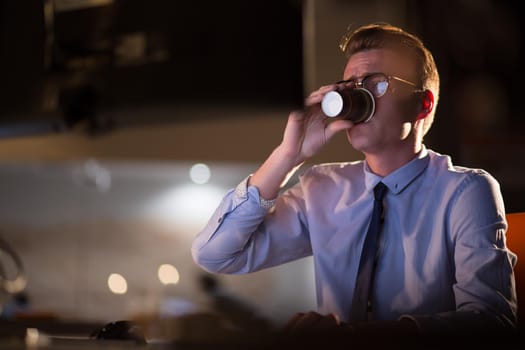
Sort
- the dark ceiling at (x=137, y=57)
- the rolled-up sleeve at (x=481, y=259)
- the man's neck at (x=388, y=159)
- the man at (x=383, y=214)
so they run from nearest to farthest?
the dark ceiling at (x=137, y=57) → the rolled-up sleeve at (x=481, y=259) → the man at (x=383, y=214) → the man's neck at (x=388, y=159)

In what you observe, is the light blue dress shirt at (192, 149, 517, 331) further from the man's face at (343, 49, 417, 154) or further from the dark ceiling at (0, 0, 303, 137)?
the dark ceiling at (0, 0, 303, 137)

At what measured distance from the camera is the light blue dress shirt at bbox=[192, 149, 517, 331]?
109cm

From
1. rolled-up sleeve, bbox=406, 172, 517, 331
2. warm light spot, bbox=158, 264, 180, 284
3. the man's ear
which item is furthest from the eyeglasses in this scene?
warm light spot, bbox=158, 264, 180, 284

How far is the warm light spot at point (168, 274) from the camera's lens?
3176 mm

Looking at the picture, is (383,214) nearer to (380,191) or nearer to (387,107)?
(380,191)

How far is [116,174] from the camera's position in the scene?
10.5 ft

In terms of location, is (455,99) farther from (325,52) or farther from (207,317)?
(207,317)

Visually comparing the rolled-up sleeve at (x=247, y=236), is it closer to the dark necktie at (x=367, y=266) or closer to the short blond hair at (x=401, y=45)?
the dark necktie at (x=367, y=266)

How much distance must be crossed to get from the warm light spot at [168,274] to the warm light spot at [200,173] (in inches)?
16.5

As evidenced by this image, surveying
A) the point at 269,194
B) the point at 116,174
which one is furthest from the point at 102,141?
the point at 269,194

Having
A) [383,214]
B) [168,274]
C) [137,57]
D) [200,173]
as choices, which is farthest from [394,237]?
[168,274]

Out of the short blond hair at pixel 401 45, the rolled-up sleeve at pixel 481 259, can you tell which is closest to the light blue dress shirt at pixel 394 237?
the rolled-up sleeve at pixel 481 259

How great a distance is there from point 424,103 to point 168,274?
2098 mm

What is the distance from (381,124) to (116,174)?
6.96 feet
